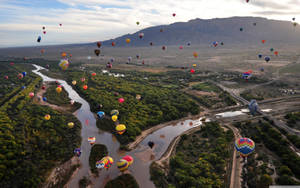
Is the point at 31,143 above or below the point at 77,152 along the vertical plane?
below

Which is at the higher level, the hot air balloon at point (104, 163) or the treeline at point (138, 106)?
the treeline at point (138, 106)

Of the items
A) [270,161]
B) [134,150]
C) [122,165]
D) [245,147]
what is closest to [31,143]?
[134,150]

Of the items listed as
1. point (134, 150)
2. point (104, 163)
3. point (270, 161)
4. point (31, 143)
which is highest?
point (270, 161)

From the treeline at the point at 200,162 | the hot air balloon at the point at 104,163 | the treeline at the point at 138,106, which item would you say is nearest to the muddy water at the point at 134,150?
the hot air balloon at the point at 104,163

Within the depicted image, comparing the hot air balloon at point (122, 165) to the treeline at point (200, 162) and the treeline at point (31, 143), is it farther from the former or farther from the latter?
the treeline at point (31, 143)

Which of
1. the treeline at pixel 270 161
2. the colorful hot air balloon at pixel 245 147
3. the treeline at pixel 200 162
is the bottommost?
the treeline at pixel 200 162

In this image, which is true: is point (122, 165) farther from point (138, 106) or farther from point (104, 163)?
point (138, 106)

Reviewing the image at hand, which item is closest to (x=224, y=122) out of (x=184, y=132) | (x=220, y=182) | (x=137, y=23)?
(x=184, y=132)

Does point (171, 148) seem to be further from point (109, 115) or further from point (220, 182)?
point (109, 115)

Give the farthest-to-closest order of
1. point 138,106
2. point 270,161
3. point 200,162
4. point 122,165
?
point 138,106 → point 270,161 → point 200,162 → point 122,165
